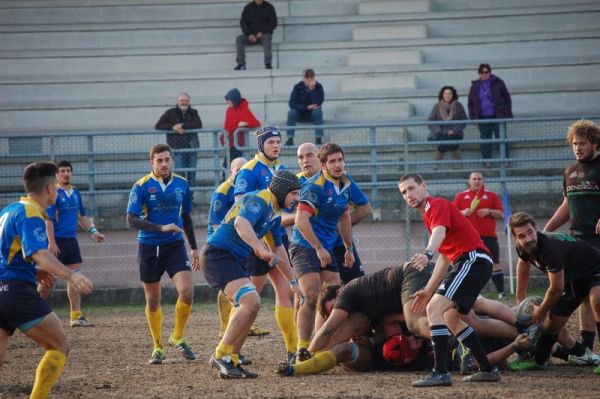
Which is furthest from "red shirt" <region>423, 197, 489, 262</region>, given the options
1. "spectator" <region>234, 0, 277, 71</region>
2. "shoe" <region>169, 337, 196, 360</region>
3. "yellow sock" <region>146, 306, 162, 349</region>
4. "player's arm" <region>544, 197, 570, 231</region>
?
"spectator" <region>234, 0, 277, 71</region>

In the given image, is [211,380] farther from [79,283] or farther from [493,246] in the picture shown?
[493,246]

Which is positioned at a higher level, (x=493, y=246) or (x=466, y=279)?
(x=466, y=279)

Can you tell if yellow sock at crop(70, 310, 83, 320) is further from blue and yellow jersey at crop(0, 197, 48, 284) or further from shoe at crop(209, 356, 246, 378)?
blue and yellow jersey at crop(0, 197, 48, 284)

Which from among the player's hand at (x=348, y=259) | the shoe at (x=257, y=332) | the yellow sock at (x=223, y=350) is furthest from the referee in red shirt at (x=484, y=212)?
the yellow sock at (x=223, y=350)

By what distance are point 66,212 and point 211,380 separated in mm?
6851

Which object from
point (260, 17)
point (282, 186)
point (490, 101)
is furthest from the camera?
point (260, 17)

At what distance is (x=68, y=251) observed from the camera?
50.2 feet

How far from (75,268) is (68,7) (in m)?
11.3

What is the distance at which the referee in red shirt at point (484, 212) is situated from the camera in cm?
1641

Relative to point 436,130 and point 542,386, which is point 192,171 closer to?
point 436,130

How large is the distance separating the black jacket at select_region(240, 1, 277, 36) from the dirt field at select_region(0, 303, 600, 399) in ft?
36.5

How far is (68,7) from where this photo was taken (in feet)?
81.9

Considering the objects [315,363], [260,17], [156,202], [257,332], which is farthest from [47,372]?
[260,17]

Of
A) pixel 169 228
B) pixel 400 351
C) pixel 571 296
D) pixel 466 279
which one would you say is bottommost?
pixel 400 351
